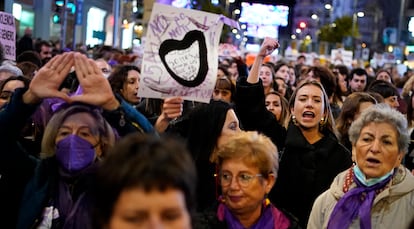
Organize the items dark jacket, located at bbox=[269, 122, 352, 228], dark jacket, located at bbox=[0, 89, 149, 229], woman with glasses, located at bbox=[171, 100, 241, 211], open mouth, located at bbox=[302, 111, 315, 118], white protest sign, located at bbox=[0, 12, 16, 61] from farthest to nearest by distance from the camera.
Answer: white protest sign, located at bbox=[0, 12, 16, 61], open mouth, located at bbox=[302, 111, 315, 118], dark jacket, located at bbox=[269, 122, 352, 228], woman with glasses, located at bbox=[171, 100, 241, 211], dark jacket, located at bbox=[0, 89, 149, 229]

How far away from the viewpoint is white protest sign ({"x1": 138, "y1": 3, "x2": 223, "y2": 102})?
537 cm

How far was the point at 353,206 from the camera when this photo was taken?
4.52 m

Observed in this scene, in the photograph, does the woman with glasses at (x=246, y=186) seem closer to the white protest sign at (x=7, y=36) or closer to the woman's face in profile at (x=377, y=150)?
the woman's face in profile at (x=377, y=150)

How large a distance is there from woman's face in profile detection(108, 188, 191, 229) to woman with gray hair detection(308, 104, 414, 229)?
2260 millimetres

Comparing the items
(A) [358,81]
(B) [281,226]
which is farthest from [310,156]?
(A) [358,81]

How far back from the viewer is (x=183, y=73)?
5457 mm

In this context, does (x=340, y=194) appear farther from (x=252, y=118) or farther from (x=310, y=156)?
(x=252, y=118)

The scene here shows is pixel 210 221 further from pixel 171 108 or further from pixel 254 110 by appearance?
pixel 254 110

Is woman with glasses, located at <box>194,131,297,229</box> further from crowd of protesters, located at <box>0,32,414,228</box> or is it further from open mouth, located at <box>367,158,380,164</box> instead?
open mouth, located at <box>367,158,380,164</box>

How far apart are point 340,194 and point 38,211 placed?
1.80 metres

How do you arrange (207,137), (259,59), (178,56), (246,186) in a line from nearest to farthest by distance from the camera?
(246,186)
(207,137)
(178,56)
(259,59)

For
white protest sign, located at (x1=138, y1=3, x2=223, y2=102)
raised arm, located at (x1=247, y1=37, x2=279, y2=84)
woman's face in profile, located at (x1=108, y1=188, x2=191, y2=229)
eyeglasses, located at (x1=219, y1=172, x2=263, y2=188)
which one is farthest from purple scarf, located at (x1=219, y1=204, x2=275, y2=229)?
raised arm, located at (x1=247, y1=37, x2=279, y2=84)

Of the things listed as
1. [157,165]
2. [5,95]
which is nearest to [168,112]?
[5,95]

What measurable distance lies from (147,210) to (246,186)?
1.80 m
